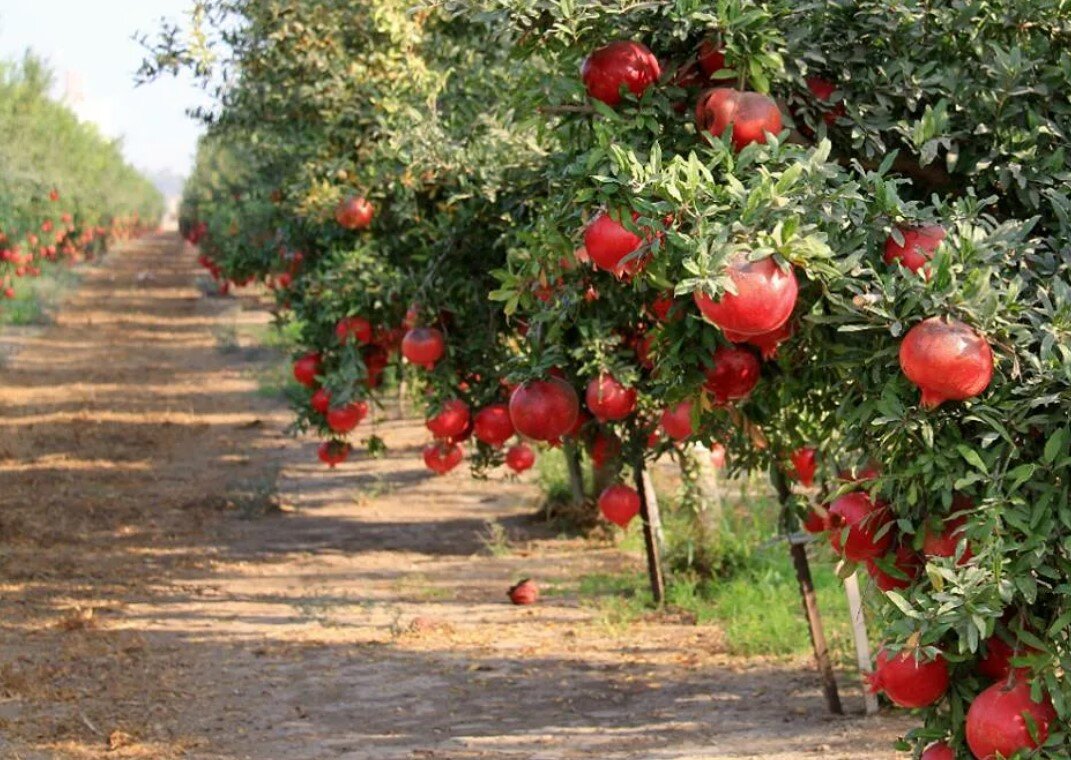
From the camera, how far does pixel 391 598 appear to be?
860 cm

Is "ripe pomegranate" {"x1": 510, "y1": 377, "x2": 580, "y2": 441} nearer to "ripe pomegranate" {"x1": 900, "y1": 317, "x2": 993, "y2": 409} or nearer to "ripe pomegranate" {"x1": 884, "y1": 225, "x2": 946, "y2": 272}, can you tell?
"ripe pomegranate" {"x1": 884, "y1": 225, "x2": 946, "y2": 272}

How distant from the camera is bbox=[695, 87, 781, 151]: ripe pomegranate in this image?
3285mm

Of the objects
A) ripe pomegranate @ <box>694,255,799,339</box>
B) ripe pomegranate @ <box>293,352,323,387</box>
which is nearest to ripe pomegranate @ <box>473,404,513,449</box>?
ripe pomegranate @ <box>293,352,323,387</box>

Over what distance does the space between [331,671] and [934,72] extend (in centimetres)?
439

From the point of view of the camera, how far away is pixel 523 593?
825 cm

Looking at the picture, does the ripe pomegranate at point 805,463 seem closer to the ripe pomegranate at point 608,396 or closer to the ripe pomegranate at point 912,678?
the ripe pomegranate at point 608,396

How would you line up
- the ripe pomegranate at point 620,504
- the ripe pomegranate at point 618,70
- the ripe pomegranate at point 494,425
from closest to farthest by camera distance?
the ripe pomegranate at point 618,70 < the ripe pomegranate at point 494,425 < the ripe pomegranate at point 620,504

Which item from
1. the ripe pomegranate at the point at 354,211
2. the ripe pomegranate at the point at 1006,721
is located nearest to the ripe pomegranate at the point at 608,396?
the ripe pomegranate at the point at 1006,721

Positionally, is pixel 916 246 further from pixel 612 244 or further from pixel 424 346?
pixel 424 346

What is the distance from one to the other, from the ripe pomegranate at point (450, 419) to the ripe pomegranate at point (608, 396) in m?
1.52

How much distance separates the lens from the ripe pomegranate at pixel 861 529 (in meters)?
3.19

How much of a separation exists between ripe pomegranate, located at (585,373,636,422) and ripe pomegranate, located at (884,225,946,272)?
201 cm

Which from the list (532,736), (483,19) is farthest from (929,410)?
(532,736)

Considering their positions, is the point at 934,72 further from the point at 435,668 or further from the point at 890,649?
the point at 435,668
